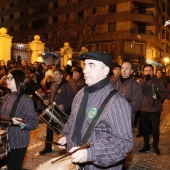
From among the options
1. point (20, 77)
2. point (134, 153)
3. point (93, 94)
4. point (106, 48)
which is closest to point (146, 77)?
point (134, 153)

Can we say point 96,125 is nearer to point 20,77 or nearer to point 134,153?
point 20,77

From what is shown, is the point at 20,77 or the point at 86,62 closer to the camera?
the point at 86,62

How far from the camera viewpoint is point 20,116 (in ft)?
13.1

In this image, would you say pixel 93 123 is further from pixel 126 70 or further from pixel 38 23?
pixel 38 23

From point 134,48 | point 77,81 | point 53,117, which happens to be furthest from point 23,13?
point 53,117

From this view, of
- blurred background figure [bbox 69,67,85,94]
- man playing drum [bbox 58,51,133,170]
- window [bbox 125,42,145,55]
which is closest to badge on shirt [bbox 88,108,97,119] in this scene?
man playing drum [bbox 58,51,133,170]

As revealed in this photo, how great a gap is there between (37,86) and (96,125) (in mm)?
8778

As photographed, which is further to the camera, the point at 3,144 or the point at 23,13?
the point at 23,13

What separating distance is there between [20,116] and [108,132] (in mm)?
1878

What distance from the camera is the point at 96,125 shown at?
8.15 ft

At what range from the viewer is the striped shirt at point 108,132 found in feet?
7.78

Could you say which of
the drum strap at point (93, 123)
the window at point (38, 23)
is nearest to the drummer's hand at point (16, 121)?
the drum strap at point (93, 123)

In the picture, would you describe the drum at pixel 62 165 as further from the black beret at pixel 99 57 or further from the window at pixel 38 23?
the window at pixel 38 23

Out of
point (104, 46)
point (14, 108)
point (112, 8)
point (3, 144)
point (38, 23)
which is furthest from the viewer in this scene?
point (38, 23)
